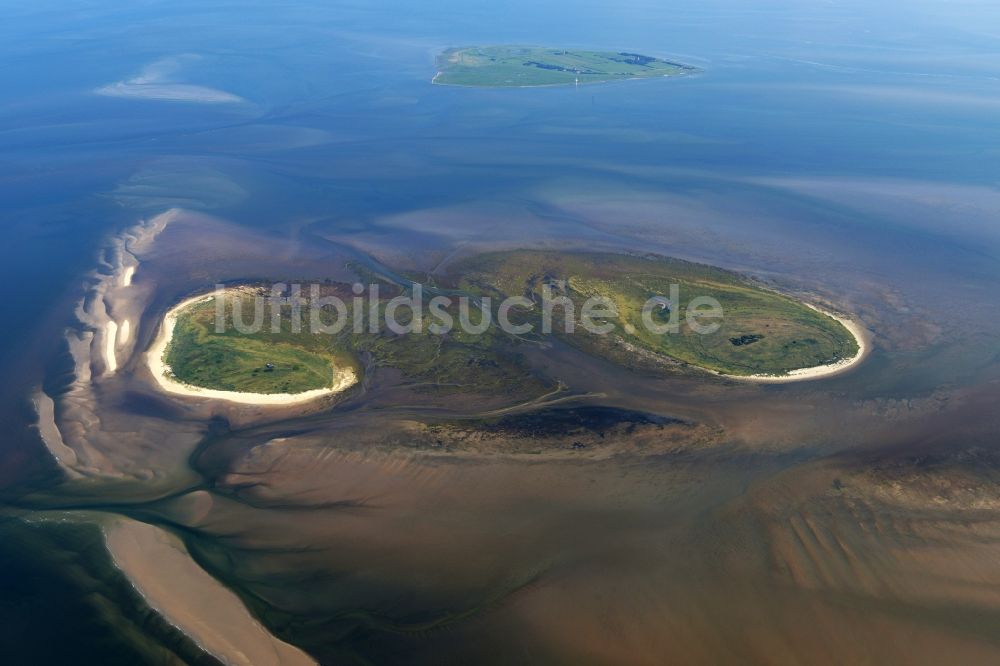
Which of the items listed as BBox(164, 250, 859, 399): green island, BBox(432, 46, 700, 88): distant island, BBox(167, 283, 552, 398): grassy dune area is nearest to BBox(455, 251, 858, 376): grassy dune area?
BBox(164, 250, 859, 399): green island

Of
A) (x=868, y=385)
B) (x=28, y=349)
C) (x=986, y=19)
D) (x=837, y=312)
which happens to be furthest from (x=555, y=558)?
(x=986, y=19)

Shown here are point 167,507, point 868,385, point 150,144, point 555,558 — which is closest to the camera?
point 555,558

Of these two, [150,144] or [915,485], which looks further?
[150,144]

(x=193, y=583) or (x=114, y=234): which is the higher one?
(x=114, y=234)

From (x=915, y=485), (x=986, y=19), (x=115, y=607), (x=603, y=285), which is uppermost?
(x=986, y=19)

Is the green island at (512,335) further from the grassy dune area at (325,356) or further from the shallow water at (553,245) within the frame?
the shallow water at (553,245)

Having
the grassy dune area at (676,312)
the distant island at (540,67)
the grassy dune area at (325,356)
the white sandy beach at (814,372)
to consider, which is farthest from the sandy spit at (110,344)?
the distant island at (540,67)

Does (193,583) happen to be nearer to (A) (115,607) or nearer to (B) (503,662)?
(A) (115,607)
